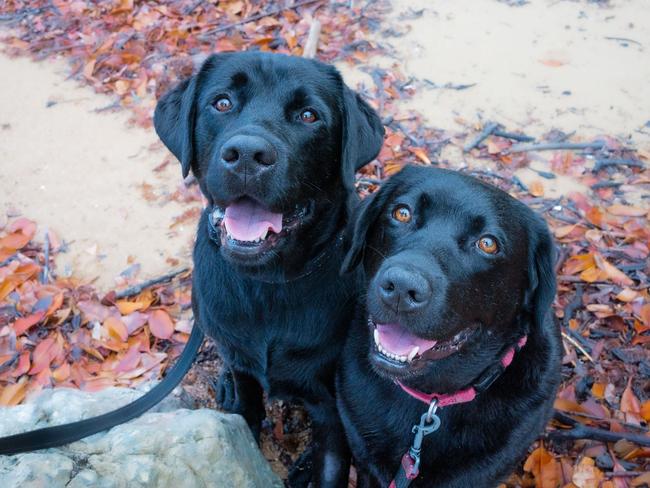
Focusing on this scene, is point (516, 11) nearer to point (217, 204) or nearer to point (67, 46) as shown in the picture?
point (67, 46)

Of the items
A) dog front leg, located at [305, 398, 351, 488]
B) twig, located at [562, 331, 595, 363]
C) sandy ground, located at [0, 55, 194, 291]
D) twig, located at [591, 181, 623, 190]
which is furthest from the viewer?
twig, located at [591, 181, 623, 190]

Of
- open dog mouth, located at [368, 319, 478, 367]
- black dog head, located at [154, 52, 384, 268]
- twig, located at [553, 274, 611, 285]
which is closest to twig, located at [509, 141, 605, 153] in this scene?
twig, located at [553, 274, 611, 285]

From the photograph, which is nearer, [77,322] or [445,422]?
[445,422]

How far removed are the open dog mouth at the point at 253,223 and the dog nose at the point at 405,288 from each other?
65 centimetres

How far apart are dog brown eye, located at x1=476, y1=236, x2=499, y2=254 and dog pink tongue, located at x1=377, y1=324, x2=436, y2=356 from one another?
0.39m

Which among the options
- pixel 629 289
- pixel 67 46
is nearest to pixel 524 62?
pixel 629 289

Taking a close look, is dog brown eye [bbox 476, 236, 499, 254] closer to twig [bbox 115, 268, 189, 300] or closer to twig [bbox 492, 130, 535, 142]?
twig [bbox 115, 268, 189, 300]

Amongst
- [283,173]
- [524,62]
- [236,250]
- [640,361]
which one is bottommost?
[640,361]

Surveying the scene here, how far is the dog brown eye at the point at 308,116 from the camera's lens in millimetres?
2764

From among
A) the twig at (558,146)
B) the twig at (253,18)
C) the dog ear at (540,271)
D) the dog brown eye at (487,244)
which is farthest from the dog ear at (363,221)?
the twig at (253,18)

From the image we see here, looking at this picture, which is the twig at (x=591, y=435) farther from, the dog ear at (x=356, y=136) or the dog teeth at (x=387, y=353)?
the dog ear at (x=356, y=136)

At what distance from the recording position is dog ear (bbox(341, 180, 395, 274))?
8.45ft

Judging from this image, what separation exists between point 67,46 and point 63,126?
50.5 inches

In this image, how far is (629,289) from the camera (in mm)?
3861
